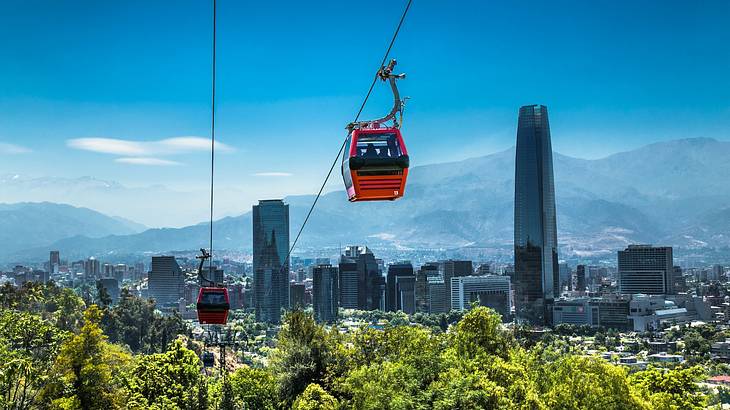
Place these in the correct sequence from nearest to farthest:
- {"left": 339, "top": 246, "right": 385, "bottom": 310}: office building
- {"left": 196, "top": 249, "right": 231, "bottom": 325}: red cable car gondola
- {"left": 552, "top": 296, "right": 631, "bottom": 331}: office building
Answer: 1. {"left": 196, "top": 249, "right": 231, "bottom": 325}: red cable car gondola
2. {"left": 552, "top": 296, "right": 631, "bottom": 331}: office building
3. {"left": 339, "top": 246, "right": 385, "bottom": 310}: office building

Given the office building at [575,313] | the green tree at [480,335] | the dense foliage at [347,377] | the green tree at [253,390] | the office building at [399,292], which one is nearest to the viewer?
the dense foliage at [347,377]

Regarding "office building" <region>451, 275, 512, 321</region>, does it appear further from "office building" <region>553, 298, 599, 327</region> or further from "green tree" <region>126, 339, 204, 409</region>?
"green tree" <region>126, 339, 204, 409</region>

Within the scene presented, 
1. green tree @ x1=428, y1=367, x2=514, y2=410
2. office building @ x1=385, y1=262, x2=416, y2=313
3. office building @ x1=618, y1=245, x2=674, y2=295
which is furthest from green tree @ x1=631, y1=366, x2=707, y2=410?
office building @ x1=618, y1=245, x2=674, y2=295

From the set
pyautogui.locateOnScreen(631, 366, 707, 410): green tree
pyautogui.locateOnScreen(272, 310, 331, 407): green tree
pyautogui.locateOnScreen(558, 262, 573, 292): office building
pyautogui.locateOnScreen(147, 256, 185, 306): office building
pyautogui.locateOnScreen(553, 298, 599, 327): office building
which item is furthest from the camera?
pyautogui.locateOnScreen(558, 262, 573, 292): office building

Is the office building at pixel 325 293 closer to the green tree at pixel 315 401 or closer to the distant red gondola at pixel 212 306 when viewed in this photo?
the green tree at pixel 315 401

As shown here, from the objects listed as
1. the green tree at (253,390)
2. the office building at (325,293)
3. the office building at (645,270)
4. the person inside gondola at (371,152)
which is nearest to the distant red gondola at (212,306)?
the person inside gondola at (371,152)

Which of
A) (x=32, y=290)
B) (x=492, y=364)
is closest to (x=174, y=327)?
(x=32, y=290)
